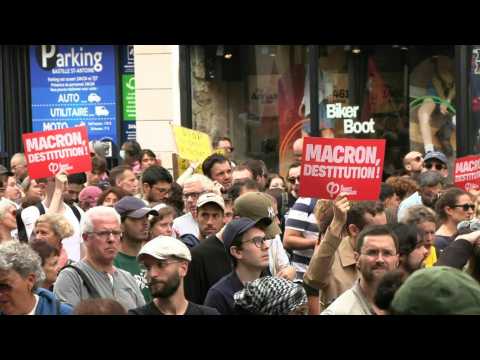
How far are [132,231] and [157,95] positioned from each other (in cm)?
1079

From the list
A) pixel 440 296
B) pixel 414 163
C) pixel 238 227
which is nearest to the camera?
pixel 440 296

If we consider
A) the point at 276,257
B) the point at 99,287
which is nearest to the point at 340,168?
the point at 276,257

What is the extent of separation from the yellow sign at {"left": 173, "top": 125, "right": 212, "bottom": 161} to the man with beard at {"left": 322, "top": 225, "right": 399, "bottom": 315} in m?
6.63

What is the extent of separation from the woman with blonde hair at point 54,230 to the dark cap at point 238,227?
50.6 inches

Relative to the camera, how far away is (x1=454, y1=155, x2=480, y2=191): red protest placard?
11.6m

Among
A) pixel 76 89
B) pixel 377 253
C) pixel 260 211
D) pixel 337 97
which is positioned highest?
pixel 76 89

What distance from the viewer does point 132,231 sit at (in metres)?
7.72

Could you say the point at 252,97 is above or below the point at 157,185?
above

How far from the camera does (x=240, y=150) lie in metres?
18.1

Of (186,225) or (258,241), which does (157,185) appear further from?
(258,241)

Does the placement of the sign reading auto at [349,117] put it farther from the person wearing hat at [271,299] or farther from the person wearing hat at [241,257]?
the person wearing hat at [271,299]

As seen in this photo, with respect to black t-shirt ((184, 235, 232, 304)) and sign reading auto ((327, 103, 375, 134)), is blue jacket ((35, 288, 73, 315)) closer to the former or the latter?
black t-shirt ((184, 235, 232, 304))

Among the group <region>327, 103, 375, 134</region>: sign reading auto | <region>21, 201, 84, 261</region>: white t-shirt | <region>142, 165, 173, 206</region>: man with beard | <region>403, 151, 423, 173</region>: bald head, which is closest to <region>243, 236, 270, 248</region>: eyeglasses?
<region>21, 201, 84, 261</region>: white t-shirt

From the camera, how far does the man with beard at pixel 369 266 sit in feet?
18.5
